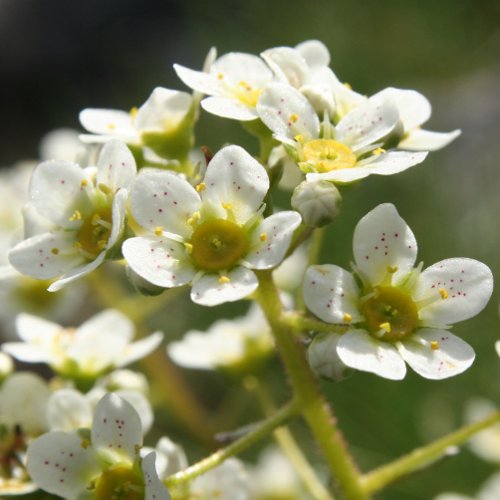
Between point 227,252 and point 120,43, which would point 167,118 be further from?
point 120,43

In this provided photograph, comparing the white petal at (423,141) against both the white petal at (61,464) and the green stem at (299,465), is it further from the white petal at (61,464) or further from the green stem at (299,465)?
the white petal at (61,464)

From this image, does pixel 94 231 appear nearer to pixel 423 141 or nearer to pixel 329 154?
pixel 329 154

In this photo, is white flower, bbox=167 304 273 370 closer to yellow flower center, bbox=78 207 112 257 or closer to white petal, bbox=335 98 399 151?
yellow flower center, bbox=78 207 112 257

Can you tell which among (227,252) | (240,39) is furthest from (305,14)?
(227,252)

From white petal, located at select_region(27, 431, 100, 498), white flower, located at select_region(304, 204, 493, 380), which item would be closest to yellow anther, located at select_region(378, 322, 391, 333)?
white flower, located at select_region(304, 204, 493, 380)

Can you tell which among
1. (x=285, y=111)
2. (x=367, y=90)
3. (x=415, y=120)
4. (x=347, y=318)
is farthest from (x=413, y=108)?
(x=367, y=90)

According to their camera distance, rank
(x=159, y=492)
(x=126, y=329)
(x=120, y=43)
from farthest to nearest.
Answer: (x=120, y=43), (x=126, y=329), (x=159, y=492)
